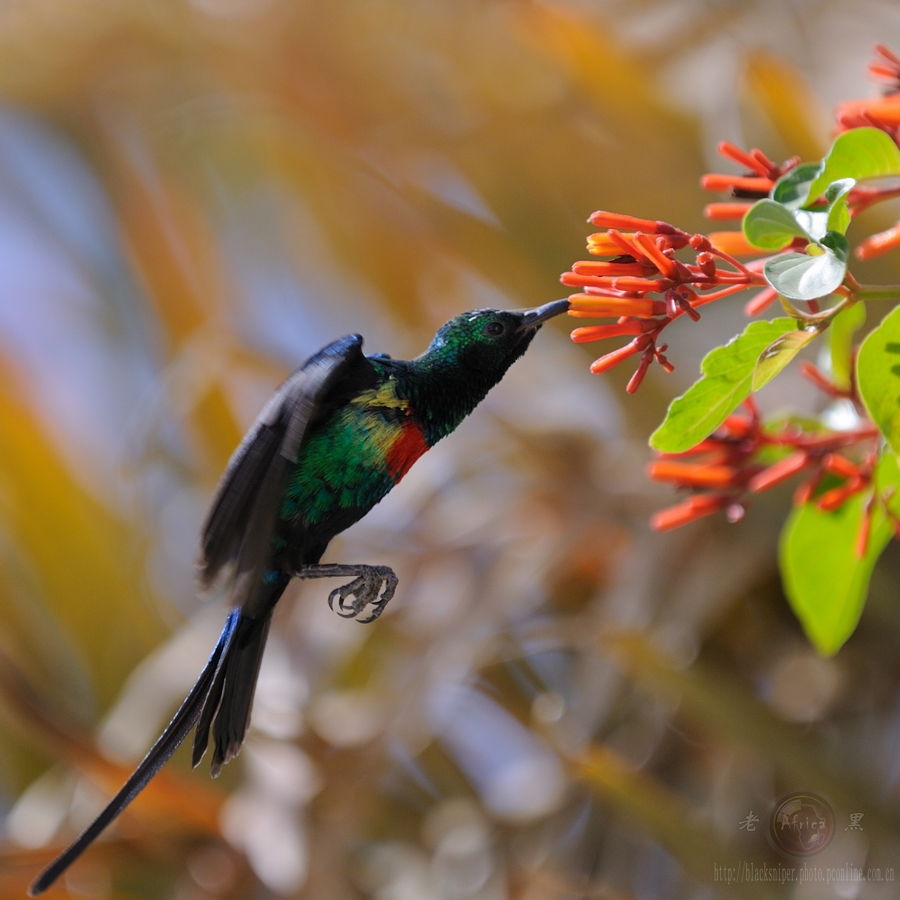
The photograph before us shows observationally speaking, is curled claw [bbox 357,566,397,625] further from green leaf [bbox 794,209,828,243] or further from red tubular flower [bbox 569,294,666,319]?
green leaf [bbox 794,209,828,243]

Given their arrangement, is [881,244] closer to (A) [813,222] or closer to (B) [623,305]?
(A) [813,222]

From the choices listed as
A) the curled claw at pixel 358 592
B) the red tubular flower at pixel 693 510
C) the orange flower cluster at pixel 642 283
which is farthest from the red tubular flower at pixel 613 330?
the curled claw at pixel 358 592

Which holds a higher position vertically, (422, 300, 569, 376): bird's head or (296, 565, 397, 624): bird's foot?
(422, 300, 569, 376): bird's head

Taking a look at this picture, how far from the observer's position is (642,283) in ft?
2.26

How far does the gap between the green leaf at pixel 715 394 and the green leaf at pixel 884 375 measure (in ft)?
0.23

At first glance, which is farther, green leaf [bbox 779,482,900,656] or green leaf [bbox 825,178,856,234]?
green leaf [bbox 779,482,900,656]

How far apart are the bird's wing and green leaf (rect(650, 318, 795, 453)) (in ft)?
0.88

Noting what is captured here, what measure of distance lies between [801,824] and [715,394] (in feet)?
3.54

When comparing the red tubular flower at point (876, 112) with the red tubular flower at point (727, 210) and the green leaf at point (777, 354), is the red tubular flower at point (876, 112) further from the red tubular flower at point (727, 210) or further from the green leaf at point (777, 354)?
the green leaf at point (777, 354)

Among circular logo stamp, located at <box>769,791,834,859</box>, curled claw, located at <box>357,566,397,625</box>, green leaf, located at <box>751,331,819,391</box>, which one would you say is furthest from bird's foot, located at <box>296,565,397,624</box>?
circular logo stamp, located at <box>769,791,834,859</box>

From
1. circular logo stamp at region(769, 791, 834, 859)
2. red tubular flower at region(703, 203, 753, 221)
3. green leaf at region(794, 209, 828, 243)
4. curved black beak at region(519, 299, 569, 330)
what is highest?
green leaf at region(794, 209, 828, 243)

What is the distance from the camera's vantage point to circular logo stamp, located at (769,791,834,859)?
5.02 ft

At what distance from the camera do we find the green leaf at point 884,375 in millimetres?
706

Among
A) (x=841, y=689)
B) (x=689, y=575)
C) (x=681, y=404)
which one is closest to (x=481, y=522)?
(x=689, y=575)
